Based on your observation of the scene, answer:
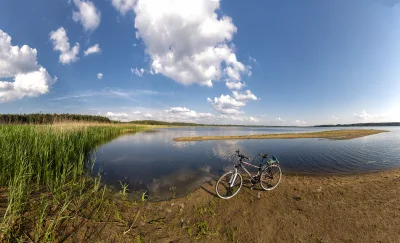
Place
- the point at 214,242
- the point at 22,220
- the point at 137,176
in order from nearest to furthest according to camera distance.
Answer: the point at 22,220 → the point at 214,242 → the point at 137,176

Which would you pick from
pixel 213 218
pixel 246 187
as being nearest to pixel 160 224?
pixel 213 218

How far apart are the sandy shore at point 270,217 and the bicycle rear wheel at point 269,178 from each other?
46 centimetres

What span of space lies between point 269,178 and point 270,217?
2.94 meters

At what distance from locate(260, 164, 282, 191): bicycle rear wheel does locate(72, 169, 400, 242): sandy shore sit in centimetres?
46

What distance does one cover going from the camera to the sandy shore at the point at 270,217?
4652mm

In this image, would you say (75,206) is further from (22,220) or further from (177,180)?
(177,180)

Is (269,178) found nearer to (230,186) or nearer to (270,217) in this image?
(230,186)

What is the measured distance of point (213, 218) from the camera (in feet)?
18.4

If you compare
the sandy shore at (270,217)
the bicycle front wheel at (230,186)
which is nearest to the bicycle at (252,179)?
the bicycle front wheel at (230,186)

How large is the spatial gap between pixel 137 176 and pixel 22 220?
20.5 feet

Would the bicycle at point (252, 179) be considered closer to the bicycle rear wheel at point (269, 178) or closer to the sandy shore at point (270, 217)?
the bicycle rear wheel at point (269, 178)

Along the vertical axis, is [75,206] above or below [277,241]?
above

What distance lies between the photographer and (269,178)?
326 inches

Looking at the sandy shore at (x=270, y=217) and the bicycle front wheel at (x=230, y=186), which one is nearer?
the sandy shore at (x=270, y=217)
